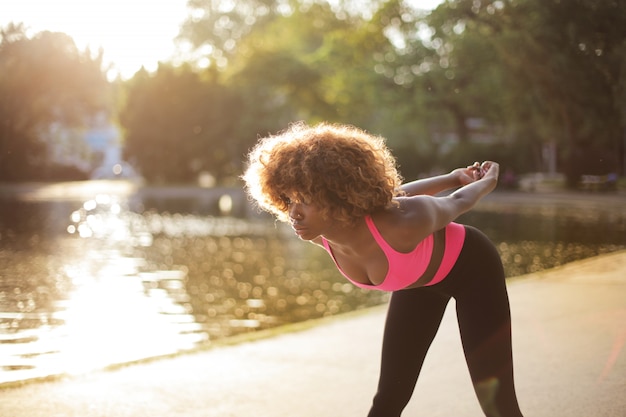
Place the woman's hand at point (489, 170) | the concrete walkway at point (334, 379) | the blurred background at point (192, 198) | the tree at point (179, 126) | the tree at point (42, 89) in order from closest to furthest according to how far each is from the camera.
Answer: the woman's hand at point (489, 170)
the concrete walkway at point (334, 379)
the blurred background at point (192, 198)
the tree at point (42, 89)
the tree at point (179, 126)

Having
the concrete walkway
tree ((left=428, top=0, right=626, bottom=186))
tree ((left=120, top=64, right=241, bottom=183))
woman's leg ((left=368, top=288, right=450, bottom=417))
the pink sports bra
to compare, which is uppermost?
tree ((left=120, top=64, right=241, bottom=183))

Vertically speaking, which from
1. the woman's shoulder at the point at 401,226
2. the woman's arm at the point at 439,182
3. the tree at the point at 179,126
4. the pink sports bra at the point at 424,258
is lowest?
the pink sports bra at the point at 424,258

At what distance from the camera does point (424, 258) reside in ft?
8.62

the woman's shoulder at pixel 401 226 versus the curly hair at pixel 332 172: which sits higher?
the curly hair at pixel 332 172

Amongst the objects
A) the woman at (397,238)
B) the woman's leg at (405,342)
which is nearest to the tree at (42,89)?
the woman at (397,238)

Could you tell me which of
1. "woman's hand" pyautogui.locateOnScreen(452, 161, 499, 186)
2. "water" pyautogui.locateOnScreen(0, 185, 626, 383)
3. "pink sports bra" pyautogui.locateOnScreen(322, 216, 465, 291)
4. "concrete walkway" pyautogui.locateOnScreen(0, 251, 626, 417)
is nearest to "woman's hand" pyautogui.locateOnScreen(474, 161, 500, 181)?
"woman's hand" pyautogui.locateOnScreen(452, 161, 499, 186)

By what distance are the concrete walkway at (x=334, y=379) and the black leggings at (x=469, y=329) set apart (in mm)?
1235

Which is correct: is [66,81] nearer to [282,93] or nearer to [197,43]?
[282,93]

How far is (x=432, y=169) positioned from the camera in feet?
114

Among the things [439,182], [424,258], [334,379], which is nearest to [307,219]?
[424,258]

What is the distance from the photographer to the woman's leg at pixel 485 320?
2.76 meters

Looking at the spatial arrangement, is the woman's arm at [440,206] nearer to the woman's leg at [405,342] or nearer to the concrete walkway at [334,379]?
the woman's leg at [405,342]

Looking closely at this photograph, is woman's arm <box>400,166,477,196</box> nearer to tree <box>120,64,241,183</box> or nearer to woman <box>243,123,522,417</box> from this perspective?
woman <box>243,123,522,417</box>

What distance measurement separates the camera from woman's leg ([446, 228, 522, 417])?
2.76m
